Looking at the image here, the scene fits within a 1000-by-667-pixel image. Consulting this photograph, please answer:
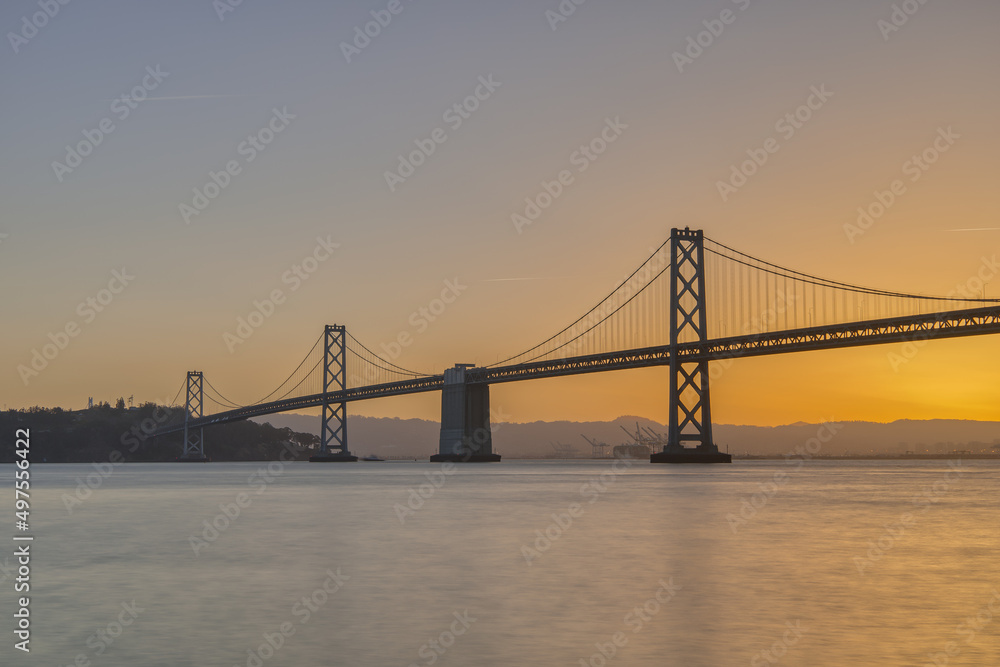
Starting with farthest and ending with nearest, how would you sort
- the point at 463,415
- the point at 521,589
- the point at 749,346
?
the point at 463,415, the point at 749,346, the point at 521,589

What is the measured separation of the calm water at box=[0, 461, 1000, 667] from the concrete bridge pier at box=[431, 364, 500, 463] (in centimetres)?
5681

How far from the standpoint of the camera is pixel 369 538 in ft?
69.4

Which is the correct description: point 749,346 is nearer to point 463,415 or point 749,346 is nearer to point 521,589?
point 463,415

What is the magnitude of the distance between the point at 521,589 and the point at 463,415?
71.5 metres

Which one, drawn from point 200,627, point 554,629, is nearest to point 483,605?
point 554,629

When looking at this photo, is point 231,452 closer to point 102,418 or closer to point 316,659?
point 102,418

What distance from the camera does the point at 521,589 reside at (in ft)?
45.0

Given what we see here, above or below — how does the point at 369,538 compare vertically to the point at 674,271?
below

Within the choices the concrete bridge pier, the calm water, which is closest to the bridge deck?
the concrete bridge pier

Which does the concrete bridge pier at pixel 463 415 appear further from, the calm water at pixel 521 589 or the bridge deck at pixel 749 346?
the calm water at pixel 521 589

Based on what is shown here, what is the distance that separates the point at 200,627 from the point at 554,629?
3.61m

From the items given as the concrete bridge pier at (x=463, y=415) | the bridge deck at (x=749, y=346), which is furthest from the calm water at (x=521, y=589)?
the concrete bridge pier at (x=463, y=415)

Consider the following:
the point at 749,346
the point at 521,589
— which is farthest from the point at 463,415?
the point at 521,589

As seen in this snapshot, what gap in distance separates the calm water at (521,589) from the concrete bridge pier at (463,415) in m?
56.8
